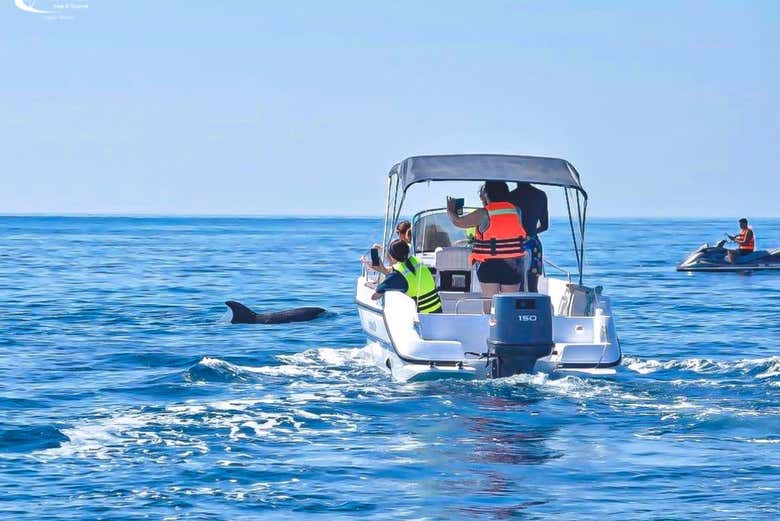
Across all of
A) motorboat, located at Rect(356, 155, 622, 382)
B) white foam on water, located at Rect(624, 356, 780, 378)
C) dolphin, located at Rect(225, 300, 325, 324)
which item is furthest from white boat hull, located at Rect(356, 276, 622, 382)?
dolphin, located at Rect(225, 300, 325, 324)

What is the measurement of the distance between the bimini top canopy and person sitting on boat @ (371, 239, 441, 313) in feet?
3.07

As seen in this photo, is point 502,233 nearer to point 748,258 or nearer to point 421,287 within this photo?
point 421,287

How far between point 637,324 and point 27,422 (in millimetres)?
14312

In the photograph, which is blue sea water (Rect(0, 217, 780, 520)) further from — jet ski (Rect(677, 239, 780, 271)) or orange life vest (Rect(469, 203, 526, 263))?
jet ski (Rect(677, 239, 780, 271))

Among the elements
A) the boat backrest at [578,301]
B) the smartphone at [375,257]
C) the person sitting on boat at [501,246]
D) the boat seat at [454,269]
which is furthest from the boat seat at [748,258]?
the person sitting on boat at [501,246]

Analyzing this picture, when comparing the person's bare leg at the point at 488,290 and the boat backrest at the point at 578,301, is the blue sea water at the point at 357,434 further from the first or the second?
the person's bare leg at the point at 488,290

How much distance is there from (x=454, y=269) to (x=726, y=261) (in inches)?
942

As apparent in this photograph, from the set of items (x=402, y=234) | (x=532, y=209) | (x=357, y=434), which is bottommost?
(x=357, y=434)

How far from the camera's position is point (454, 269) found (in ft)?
55.8

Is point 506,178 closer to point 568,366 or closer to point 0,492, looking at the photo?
point 568,366

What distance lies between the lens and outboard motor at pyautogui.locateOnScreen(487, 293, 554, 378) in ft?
42.4

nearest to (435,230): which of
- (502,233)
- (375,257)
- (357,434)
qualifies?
(375,257)

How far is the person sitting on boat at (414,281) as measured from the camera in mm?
14641

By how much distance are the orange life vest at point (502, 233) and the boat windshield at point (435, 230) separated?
4611mm
